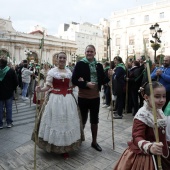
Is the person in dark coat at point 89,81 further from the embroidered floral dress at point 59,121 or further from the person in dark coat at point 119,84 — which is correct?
the person in dark coat at point 119,84

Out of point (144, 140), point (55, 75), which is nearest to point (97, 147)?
point (55, 75)

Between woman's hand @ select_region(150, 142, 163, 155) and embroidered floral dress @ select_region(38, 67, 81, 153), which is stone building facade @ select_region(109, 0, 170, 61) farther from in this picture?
woman's hand @ select_region(150, 142, 163, 155)

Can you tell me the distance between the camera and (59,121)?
3.10m

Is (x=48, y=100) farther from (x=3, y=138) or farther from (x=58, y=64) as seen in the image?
(x=3, y=138)

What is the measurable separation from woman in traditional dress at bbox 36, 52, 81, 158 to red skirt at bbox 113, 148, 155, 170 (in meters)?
1.42

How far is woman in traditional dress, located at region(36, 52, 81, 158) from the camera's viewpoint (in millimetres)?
3098

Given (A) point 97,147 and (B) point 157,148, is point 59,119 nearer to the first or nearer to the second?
(A) point 97,147

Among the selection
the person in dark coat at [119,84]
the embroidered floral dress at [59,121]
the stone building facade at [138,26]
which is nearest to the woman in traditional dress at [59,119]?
the embroidered floral dress at [59,121]

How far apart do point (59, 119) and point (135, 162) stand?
1641 millimetres

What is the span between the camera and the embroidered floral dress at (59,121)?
310 centimetres

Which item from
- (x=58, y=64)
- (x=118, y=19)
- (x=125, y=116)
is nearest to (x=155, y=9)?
(x=118, y=19)

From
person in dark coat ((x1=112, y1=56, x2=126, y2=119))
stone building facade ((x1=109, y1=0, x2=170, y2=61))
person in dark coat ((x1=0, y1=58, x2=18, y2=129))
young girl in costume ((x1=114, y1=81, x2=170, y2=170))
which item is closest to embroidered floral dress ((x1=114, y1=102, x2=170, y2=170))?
young girl in costume ((x1=114, y1=81, x2=170, y2=170))

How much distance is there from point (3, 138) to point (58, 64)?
6.80 feet

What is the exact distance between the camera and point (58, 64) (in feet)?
11.1
